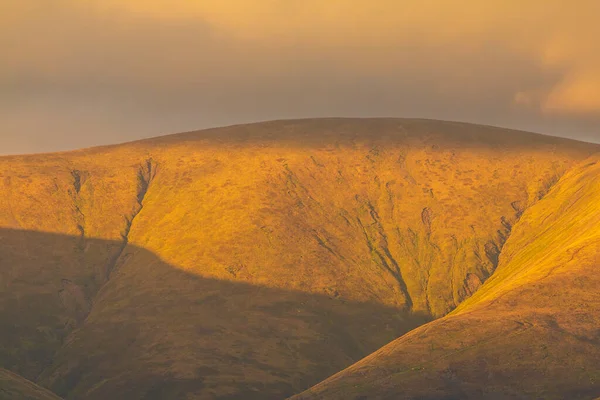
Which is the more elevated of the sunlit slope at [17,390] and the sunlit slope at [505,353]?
the sunlit slope at [505,353]

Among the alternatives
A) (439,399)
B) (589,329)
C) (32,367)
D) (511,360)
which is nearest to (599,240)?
(589,329)

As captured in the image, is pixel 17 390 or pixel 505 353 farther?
pixel 505 353

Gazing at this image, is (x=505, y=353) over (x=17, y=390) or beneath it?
over

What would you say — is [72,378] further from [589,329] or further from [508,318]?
[589,329]

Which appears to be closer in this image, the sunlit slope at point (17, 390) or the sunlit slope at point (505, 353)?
the sunlit slope at point (505, 353)

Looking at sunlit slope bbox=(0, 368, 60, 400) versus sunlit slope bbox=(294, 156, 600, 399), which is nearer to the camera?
sunlit slope bbox=(294, 156, 600, 399)

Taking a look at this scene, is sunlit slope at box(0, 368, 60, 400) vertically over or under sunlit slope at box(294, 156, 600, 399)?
under

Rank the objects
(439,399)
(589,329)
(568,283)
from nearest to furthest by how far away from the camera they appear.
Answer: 1. (439,399)
2. (589,329)
3. (568,283)

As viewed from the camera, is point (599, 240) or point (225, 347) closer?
point (599, 240)
